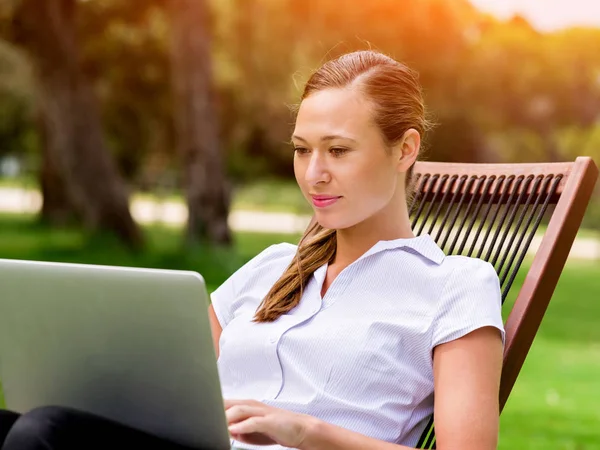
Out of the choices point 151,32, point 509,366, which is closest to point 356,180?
point 509,366

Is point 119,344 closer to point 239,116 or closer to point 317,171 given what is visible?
point 317,171

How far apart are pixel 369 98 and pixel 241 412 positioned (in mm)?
716

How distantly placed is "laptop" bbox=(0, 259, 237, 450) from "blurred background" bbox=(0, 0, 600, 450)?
2.87ft

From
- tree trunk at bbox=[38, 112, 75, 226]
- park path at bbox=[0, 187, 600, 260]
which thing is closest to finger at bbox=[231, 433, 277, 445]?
park path at bbox=[0, 187, 600, 260]

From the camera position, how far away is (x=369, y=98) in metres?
2.26

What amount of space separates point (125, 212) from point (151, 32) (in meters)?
8.19

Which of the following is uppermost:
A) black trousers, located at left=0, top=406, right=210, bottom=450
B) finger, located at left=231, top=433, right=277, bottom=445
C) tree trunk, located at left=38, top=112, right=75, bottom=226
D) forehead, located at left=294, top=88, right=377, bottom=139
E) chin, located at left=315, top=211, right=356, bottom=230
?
forehead, located at left=294, top=88, right=377, bottom=139

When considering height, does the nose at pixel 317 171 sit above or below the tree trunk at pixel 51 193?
above

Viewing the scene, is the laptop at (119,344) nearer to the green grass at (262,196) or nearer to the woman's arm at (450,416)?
the woman's arm at (450,416)

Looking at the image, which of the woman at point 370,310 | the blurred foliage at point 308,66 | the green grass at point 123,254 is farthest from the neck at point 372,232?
the blurred foliage at point 308,66

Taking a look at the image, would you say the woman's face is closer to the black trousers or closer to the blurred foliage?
the black trousers

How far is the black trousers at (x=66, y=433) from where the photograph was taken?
1.78m

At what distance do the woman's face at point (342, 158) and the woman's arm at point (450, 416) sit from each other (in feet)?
1.19

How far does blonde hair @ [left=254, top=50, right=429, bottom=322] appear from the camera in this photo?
89.4 inches
